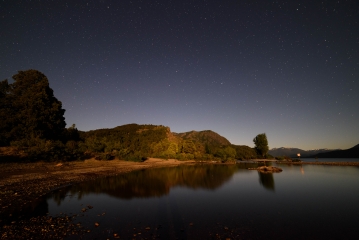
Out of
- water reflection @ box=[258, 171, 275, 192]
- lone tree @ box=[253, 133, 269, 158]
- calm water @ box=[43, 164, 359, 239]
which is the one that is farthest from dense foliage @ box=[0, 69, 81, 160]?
lone tree @ box=[253, 133, 269, 158]

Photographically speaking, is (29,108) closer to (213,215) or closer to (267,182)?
(213,215)

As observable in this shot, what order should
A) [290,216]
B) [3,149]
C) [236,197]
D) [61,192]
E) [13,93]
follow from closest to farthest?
1. [290,216]
2. [61,192]
3. [236,197]
4. [3,149]
5. [13,93]

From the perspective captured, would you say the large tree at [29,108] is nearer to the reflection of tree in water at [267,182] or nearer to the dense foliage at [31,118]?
the dense foliage at [31,118]

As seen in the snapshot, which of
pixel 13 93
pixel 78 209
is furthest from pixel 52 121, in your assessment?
pixel 78 209

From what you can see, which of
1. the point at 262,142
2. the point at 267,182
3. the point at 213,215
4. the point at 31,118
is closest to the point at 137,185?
the point at 213,215

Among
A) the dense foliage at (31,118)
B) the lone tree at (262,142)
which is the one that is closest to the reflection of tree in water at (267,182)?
the dense foliage at (31,118)

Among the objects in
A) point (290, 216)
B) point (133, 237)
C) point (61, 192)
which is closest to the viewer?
point (133, 237)

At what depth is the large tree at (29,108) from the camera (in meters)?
54.7

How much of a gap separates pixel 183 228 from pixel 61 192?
2072 centimetres

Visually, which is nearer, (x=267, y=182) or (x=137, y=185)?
(x=137, y=185)

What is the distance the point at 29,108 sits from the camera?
56.1 meters

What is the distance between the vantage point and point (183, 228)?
14.5m

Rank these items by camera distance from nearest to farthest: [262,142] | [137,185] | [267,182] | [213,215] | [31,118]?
1. [213,215]
2. [137,185]
3. [267,182]
4. [31,118]
5. [262,142]

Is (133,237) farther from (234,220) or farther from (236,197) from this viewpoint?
(236,197)
